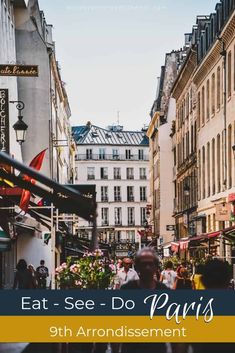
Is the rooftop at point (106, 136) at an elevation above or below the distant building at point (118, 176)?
above

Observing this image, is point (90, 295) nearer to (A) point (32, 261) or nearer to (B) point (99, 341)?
(B) point (99, 341)

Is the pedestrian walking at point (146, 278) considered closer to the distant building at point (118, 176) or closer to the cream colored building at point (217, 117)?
the cream colored building at point (217, 117)

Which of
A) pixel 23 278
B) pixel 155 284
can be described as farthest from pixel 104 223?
pixel 155 284

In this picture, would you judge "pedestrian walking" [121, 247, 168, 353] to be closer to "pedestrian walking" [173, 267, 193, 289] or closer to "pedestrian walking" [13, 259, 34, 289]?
"pedestrian walking" [173, 267, 193, 289]

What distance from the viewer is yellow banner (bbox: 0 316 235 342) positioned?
7.26 meters

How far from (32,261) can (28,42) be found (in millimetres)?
15039

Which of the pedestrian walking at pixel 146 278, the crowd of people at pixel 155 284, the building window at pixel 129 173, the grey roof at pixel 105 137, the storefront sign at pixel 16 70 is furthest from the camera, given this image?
the grey roof at pixel 105 137

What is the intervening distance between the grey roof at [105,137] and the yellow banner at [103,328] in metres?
151

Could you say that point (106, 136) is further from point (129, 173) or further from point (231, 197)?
point (231, 197)

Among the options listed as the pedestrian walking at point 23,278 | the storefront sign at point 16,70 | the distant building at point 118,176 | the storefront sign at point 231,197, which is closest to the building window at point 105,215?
the distant building at point 118,176

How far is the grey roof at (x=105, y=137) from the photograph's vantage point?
15901 centimetres

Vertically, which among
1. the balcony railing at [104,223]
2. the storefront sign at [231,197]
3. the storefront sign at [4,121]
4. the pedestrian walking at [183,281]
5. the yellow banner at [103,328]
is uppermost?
the balcony railing at [104,223]

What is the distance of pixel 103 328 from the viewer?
24.3ft

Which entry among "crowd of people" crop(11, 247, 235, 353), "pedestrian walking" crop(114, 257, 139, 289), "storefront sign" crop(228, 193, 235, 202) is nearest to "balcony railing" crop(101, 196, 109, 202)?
"storefront sign" crop(228, 193, 235, 202)
